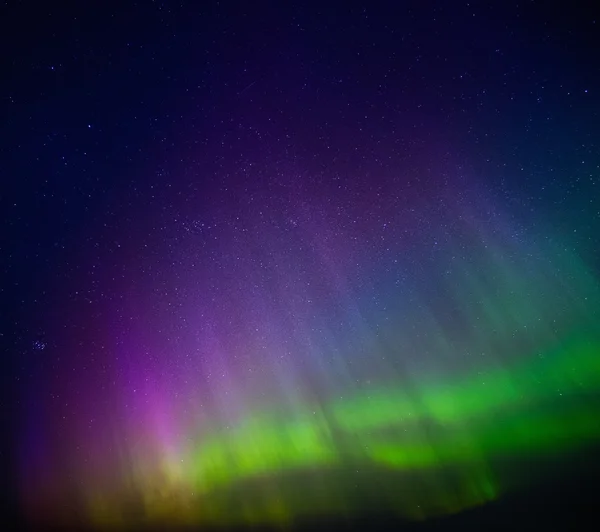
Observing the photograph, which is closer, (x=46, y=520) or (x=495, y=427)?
(x=495, y=427)

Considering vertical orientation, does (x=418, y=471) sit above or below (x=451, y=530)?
above

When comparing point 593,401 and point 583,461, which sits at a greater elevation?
point 593,401

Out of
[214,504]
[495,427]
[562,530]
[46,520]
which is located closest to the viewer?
[562,530]

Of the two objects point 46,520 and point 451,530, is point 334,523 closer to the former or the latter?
point 451,530

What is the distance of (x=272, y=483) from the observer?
1.30 m

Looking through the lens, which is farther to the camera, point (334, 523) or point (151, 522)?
point (151, 522)

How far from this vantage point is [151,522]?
136 cm

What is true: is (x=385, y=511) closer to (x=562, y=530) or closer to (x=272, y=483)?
(x=272, y=483)

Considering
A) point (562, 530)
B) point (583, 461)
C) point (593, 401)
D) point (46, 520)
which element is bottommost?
point (562, 530)

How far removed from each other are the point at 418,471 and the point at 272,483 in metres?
0.50

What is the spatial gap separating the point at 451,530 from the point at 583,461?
461mm

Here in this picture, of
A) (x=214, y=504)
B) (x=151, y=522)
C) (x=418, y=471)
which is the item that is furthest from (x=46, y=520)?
(x=418, y=471)

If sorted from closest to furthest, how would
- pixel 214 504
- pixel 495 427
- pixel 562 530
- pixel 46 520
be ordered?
pixel 562 530
pixel 495 427
pixel 214 504
pixel 46 520

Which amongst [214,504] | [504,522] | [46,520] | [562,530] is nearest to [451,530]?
[504,522]
